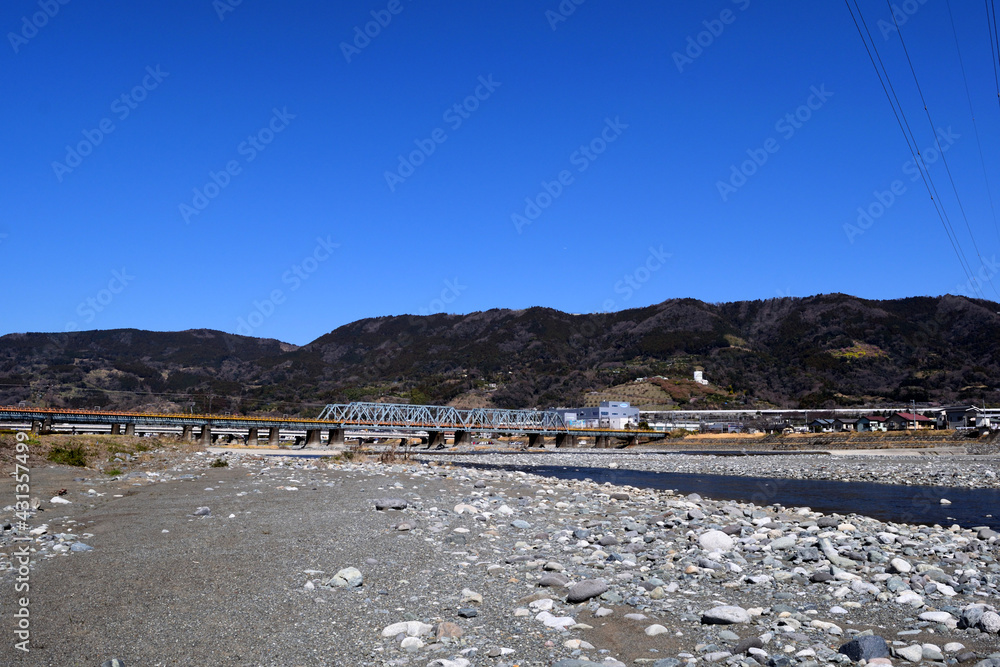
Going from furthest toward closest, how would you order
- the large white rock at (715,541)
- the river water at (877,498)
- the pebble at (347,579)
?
the river water at (877,498) < the large white rock at (715,541) < the pebble at (347,579)

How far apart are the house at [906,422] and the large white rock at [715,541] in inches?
3758

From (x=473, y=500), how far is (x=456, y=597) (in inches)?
313

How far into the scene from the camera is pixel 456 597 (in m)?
6.79

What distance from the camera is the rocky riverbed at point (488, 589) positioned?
5.19 m

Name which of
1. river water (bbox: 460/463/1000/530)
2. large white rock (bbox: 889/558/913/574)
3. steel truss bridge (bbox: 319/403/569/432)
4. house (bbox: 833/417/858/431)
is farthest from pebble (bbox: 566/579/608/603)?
house (bbox: 833/417/858/431)

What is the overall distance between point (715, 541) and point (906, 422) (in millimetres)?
99933

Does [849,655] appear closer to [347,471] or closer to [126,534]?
[126,534]

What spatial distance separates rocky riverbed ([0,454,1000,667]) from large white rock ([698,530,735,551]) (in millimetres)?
32

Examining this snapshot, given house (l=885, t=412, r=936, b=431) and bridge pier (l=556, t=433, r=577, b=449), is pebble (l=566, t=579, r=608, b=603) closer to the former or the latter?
bridge pier (l=556, t=433, r=577, b=449)

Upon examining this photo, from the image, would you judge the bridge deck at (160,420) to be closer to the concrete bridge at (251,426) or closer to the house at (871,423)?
the concrete bridge at (251,426)

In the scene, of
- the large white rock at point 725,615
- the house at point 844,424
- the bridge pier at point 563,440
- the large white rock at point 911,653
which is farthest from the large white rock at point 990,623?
the house at point 844,424

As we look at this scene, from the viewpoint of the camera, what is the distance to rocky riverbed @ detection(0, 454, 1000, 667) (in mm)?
5188

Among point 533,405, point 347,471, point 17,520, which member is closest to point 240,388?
point 533,405

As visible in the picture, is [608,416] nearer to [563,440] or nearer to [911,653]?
[563,440]
